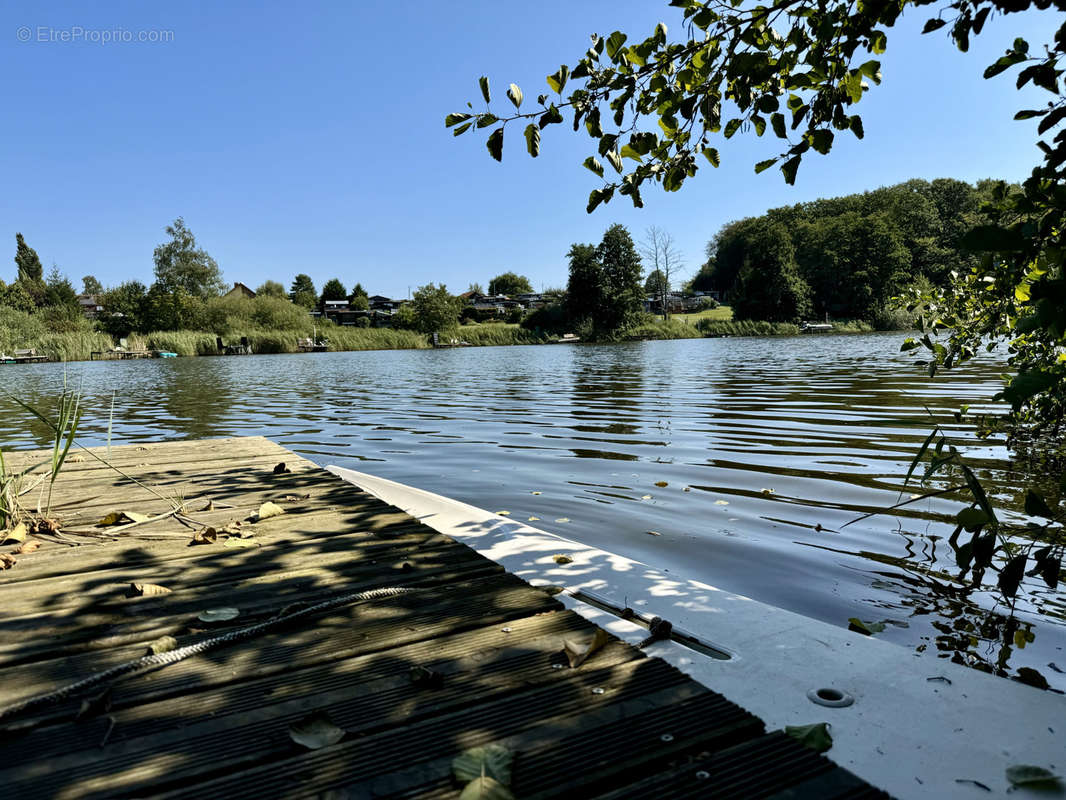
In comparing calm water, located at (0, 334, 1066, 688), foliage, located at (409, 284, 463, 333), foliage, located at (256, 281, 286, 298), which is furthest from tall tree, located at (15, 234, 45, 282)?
calm water, located at (0, 334, 1066, 688)

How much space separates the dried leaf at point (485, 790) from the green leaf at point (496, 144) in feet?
5.95

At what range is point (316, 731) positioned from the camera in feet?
4.43

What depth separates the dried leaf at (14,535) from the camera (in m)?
2.84

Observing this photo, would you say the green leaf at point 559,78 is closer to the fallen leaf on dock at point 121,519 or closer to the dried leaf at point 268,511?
the dried leaf at point 268,511

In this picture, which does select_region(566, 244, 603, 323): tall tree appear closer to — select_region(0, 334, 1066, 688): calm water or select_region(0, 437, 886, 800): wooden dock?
select_region(0, 334, 1066, 688): calm water

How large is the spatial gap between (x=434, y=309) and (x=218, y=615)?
61415 millimetres

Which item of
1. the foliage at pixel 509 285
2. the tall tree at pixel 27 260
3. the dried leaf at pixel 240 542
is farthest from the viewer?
the foliage at pixel 509 285

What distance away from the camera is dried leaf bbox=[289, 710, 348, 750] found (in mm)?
1308

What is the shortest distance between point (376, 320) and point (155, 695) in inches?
3241

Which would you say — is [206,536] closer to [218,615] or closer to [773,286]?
[218,615]

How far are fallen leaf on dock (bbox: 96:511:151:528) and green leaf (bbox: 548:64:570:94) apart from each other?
2837mm

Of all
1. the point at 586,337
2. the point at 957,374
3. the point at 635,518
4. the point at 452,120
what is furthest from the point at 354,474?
the point at 586,337

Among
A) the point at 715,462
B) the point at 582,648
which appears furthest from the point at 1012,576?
the point at 715,462

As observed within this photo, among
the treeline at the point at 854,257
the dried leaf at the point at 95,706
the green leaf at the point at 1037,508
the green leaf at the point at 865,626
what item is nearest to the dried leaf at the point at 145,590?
the dried leaf at the point at 95,706
